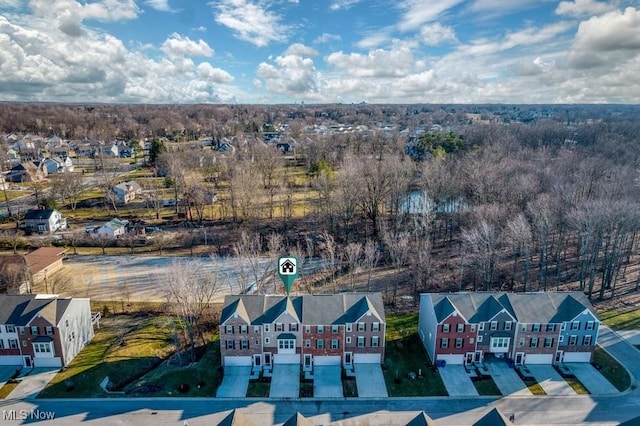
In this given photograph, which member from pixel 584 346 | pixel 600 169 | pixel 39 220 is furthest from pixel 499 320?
pixel 39 220

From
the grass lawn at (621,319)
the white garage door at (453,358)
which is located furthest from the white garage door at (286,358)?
the grass lawn at (621,319)

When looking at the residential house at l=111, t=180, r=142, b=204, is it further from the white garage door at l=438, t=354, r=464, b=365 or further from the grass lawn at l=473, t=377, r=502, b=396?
the grass lawn at l=473, t=377, r=502, b=396

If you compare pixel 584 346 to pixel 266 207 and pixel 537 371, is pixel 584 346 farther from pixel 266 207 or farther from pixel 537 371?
pixel 266 207

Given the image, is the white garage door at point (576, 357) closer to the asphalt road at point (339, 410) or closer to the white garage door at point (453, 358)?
the asphalt road at point (339, 410)

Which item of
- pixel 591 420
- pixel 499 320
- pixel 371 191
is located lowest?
pixel 591 420

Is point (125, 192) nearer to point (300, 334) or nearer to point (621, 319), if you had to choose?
point (300, 334)

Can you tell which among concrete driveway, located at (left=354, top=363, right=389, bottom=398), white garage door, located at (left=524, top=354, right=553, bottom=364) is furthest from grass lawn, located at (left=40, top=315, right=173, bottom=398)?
white garage door, located at (left=524, top=354, right=553, bottom=364)
